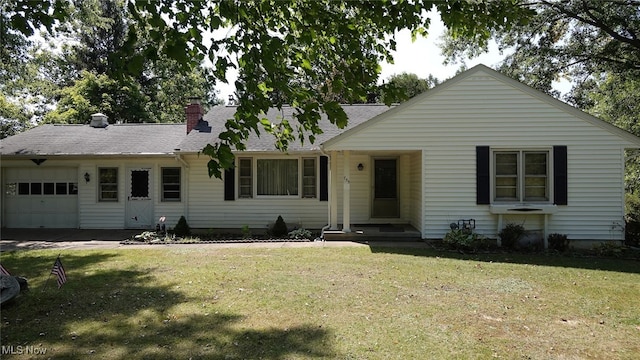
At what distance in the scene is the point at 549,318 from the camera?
5.16 metres

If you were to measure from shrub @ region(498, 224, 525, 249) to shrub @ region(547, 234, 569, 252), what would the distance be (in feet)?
2.53

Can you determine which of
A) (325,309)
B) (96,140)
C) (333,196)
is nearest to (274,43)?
(325,309)

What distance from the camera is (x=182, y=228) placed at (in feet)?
41.3

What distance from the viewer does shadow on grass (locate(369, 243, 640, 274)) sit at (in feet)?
28.1

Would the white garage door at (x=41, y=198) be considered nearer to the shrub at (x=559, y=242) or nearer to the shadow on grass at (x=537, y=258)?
the shadow on grass at (x=537, y=258)

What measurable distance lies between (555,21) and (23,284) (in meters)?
19.2

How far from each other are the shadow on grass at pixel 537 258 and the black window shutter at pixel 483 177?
154cm

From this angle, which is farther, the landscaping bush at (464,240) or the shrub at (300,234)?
the shrub at (300,234)

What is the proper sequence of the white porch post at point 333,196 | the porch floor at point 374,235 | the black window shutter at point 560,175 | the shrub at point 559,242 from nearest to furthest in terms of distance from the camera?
the shrub at point 559,242
the black window shutter at point 560,175
the porch floor at point 374,235
the white porch post at point 333,196

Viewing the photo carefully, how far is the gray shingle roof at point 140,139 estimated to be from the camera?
13461mm

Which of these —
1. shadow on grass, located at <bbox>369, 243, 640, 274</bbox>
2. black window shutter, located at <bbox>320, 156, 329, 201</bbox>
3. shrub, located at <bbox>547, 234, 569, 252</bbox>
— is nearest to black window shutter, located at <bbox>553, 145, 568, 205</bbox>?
shrub, located at <bbox>547, 234, 569, 252</bbox>

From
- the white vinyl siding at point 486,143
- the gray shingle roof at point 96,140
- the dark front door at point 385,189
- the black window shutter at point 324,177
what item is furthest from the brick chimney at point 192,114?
the dark front door at point 385,189

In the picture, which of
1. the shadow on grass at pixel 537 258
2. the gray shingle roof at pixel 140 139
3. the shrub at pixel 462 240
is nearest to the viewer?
the shadow on grass at pixel 537 258

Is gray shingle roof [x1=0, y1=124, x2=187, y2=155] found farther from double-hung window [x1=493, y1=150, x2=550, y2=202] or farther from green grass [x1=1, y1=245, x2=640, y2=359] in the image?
double-hung window [x1=493, y1=150, x2=550, y2=202]
